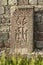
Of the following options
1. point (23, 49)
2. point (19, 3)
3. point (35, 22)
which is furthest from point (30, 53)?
point (19, 3)

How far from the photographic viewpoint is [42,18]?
6836mm

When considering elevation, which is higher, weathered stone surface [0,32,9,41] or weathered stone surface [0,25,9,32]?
weathered stone surface [0,25,9,32]

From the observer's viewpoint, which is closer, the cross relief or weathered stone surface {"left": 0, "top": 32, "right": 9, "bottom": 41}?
the cross relief

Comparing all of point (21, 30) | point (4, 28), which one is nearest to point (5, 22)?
point (4, 28)

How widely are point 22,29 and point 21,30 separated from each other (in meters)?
0.03

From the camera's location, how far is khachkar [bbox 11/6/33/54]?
646 cm

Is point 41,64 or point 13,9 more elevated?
point 13,9

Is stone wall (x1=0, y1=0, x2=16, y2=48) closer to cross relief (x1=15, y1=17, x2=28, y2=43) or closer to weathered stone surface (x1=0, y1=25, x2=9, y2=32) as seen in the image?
weathered stone surface (x1=0, y1=25, x2=9, y2=32)

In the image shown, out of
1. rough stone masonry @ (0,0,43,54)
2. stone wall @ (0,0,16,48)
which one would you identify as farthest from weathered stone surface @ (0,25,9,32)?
rough stone masonry @ (0,0,43,54)

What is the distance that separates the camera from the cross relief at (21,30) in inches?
Result: 255

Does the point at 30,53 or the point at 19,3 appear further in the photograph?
the point at 19,3

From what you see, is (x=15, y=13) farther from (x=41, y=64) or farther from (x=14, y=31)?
(x=41, y=64)

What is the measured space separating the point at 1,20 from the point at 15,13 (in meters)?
0.63

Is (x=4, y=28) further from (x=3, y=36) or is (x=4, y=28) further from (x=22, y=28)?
(x=22, y=28)
